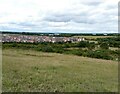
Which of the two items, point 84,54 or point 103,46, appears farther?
point 103,46

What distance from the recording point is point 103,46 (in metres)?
72.5

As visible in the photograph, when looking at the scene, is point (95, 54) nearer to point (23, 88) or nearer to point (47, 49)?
point (47, 49)

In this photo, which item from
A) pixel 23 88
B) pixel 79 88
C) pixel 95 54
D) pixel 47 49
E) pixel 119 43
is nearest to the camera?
pixel 23 88

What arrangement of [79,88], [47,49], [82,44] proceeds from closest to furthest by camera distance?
[79,88]
[47,49]
[82,44]

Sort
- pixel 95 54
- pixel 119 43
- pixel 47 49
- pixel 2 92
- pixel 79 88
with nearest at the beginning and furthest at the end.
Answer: pixel 2 92, pixel 79 88, pixel 95 54, pixel 47 49, pixel 119 43

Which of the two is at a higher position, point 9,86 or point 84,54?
point 9,86

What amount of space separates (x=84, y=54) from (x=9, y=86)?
4160 cm

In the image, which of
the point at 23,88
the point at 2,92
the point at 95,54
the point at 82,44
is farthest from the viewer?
the point at 82,44

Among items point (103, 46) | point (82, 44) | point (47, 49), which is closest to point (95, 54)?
point (47, 49)

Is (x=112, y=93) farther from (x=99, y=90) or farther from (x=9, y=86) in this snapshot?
(x=9, y=86)

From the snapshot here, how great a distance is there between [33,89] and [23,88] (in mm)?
465

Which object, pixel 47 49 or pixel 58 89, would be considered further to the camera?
pixel 47 49

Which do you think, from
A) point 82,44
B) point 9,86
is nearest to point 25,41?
point 82,44

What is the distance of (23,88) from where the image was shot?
11.9 m
